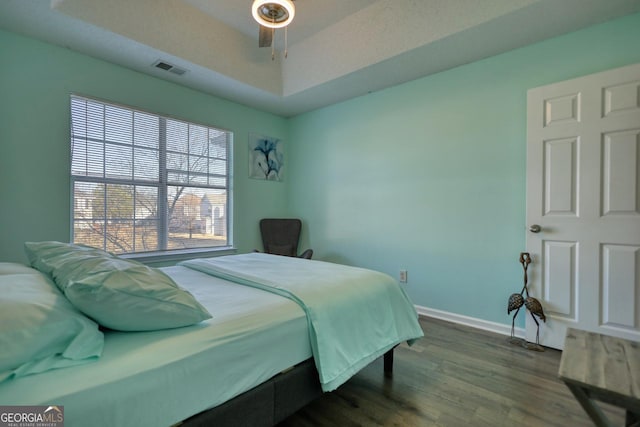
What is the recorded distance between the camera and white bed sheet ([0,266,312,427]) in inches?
30.3

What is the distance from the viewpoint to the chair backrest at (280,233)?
13.2ft

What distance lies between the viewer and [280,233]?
13.3ft

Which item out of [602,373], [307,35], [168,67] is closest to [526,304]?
[602,373]

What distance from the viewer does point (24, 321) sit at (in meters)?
0.81

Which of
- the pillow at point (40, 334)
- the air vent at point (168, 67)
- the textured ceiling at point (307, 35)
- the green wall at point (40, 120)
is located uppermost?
the textured ceiling at point (307, 35)

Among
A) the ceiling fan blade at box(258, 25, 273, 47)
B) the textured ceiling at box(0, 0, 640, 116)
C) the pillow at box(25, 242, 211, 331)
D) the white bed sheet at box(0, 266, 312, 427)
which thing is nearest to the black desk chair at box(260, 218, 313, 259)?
the textured ceiling at box(0, 0, 640, 116)

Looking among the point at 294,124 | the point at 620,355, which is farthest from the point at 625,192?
the point at 294,124

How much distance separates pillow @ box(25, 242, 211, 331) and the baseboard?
2.56 metres

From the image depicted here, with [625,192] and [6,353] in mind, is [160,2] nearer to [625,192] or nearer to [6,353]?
[6,353]

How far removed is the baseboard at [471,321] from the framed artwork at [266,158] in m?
2.59

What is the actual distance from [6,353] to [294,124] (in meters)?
4.01

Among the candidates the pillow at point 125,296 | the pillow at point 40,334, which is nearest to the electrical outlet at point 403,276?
the pillow at point 125,296

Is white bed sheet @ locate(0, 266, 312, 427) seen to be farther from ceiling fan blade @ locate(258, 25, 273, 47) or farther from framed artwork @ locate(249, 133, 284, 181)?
framed artwork @ locate(249, 133, 284, 181)

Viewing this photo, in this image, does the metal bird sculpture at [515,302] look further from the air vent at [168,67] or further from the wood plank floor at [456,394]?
the air vent at [168,67]
